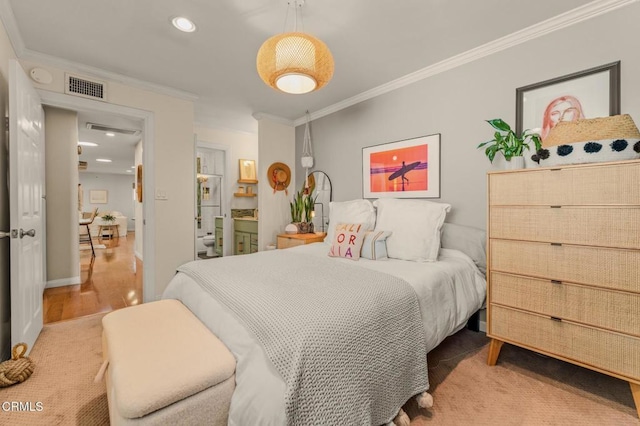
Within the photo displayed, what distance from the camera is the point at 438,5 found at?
6.16 ft

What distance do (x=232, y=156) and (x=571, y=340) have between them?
4849 mm

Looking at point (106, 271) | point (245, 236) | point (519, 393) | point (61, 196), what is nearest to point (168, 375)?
point (519, 393)

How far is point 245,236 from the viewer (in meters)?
4.77

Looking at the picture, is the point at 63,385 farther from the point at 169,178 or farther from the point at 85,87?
the point at 85,87

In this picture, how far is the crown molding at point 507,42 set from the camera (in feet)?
6.07

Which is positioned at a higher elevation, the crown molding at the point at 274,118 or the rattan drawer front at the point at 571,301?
the crown molding at the point at 274,118

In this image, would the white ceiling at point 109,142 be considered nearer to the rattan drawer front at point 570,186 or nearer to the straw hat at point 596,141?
the rattan drawer front at point 570,186

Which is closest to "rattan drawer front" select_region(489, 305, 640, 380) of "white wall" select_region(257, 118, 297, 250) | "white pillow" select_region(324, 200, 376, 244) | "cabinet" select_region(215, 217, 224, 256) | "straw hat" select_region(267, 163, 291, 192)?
"white pillow" select_region(324, 200, 376, 244)

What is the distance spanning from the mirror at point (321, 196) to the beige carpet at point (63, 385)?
261cm

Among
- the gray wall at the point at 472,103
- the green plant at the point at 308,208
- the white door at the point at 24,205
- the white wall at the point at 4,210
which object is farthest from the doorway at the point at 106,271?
the gray wall at the point at 472,103

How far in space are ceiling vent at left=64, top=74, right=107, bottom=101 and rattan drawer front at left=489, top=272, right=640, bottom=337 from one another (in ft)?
12.7

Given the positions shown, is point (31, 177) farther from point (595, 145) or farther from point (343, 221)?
point (595, 145)

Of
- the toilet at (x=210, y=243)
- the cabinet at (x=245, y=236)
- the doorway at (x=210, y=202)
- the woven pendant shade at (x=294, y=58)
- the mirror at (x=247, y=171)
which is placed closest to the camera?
the woven pendant shade at (x=294, y=58)

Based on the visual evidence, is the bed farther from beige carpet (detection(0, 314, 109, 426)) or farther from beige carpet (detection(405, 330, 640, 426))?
beige carpet (detection(0, 314, 109, 426))
